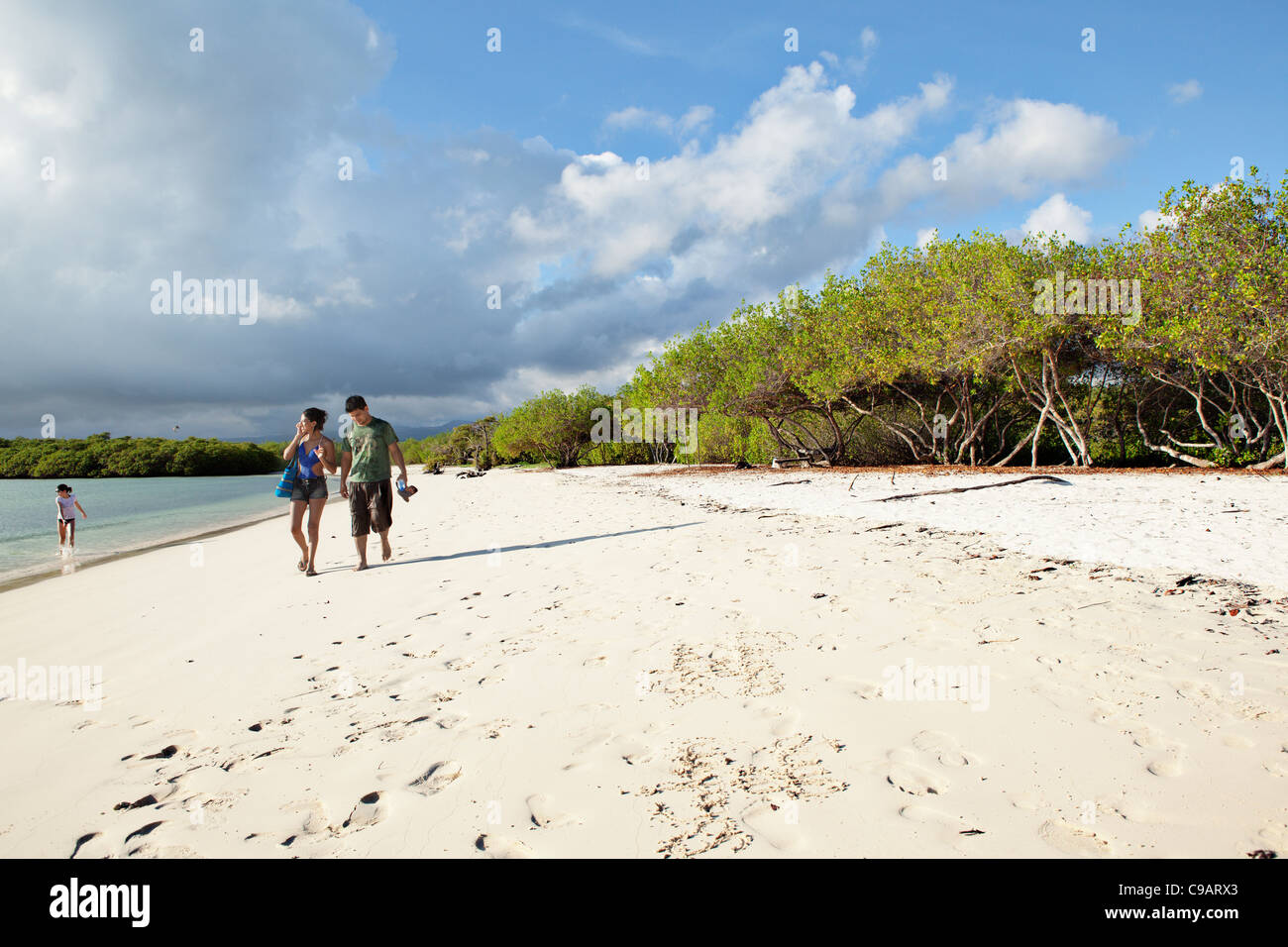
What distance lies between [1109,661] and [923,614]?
51.3 inches

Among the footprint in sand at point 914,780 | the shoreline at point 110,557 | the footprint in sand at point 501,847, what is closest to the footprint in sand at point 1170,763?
the footprint in sand at point 914,780

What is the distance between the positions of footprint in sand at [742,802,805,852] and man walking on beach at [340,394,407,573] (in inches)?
280

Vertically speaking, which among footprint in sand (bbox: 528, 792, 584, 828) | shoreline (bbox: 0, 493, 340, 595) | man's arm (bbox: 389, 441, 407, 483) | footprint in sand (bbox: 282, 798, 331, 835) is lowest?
shoreline (bbox: 0, 493, 340, 595)

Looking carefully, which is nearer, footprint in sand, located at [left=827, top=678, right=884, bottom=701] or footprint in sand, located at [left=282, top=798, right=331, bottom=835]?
footprint in sand, located at [left=282, top=798, right=331, bottom=835]

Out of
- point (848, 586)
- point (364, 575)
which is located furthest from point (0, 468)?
point (848, 586)

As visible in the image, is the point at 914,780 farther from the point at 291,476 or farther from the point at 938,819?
the point at 291,476

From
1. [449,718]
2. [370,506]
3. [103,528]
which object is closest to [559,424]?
[103,528]

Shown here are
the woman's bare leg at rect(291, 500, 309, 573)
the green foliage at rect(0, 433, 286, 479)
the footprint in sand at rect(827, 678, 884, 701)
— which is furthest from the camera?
the green foliage at rect(0, 433, 286, 479)

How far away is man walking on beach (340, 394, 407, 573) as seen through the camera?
8250mm

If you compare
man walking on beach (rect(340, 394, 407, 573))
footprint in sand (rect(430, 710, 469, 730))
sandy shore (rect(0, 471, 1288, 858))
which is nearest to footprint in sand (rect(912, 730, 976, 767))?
sandy shore (rect(0, 471, 1288, 858))

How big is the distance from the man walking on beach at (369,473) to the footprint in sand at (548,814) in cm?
657

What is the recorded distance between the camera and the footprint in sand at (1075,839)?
2.05m

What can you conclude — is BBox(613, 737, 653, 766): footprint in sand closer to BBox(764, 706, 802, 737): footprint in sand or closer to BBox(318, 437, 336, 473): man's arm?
BBox(764, 706, 802, 737): footprint in sand

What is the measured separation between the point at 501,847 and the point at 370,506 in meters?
7.00
